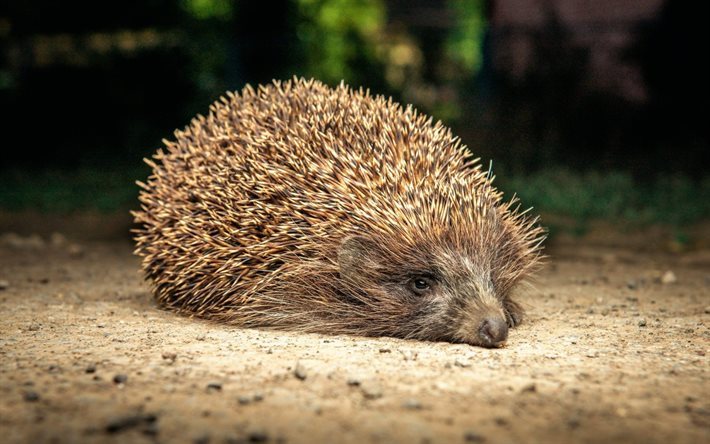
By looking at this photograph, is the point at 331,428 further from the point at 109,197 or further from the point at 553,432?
the point at 109,197

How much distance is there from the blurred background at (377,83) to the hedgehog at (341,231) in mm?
6722

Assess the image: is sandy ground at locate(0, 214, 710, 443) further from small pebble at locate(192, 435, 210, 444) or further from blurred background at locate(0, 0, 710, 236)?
blurred background at locate(0, 0, 710, 236)

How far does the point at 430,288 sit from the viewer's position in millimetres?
5539

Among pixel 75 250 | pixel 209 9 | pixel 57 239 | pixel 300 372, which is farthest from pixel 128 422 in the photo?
pixel 209 9

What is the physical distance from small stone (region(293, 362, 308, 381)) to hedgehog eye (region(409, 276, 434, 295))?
1267mm

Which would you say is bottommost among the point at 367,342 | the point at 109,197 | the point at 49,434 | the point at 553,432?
the point at 49,434

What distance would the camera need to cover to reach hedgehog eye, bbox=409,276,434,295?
5539 mm

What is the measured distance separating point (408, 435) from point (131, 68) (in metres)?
14.7

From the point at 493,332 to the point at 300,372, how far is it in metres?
1.26

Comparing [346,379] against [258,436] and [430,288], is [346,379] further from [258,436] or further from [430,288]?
[430,288]

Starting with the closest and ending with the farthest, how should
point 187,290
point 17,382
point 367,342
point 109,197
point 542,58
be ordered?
point 17,382, point 367,342, point 187,290, point 109,197, point 542,58

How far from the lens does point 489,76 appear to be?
1631 centimetres

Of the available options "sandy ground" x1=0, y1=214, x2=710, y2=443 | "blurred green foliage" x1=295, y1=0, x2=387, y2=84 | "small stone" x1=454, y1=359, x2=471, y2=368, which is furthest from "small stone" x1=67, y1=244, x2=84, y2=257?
"blurred green foliage" x1=295, y1=0, x2=387, y2=84

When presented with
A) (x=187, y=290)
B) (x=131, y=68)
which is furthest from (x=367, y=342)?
(x=131, y=68)
